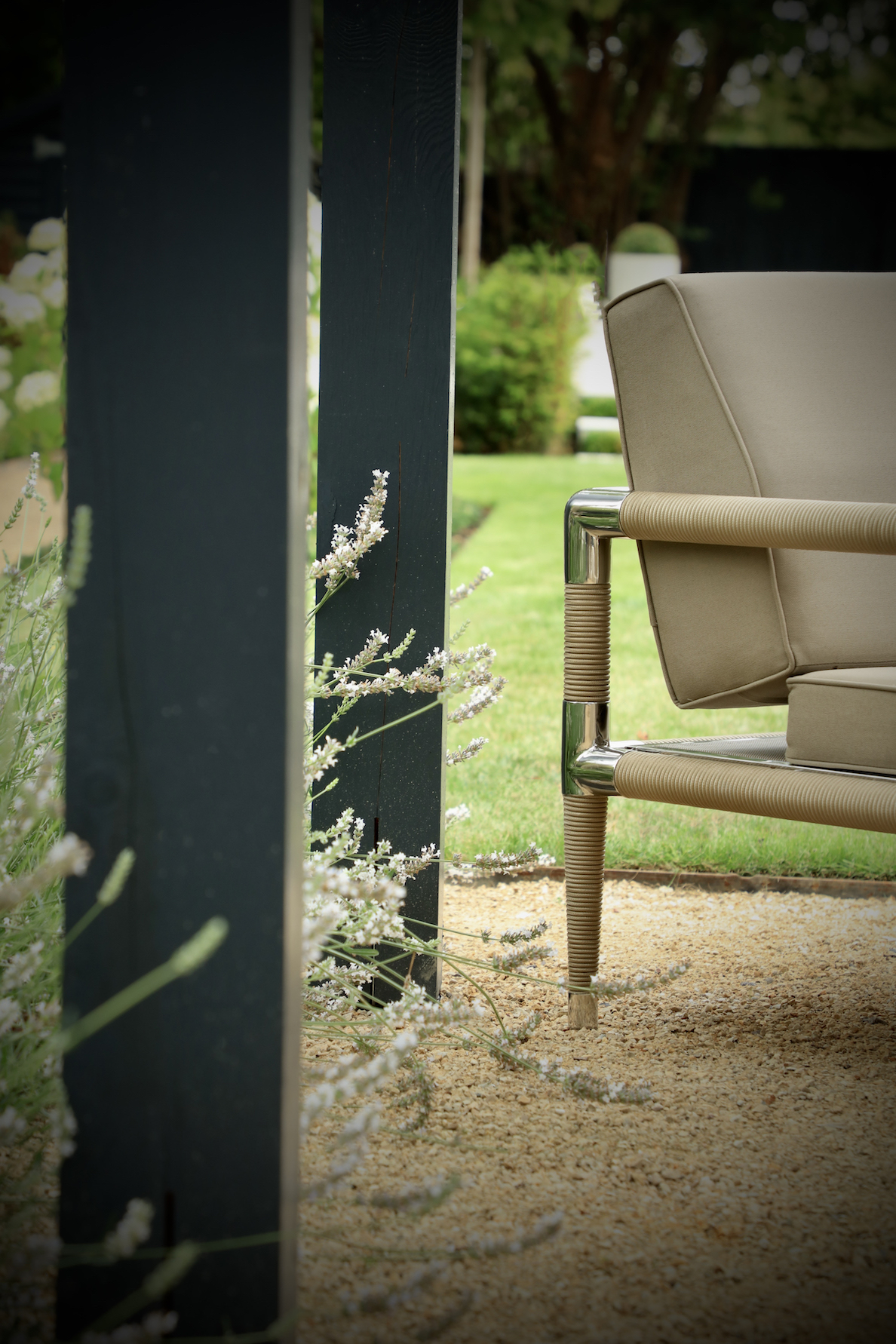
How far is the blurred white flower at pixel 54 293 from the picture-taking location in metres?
2.71

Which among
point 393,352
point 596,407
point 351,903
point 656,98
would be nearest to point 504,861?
point 351,903

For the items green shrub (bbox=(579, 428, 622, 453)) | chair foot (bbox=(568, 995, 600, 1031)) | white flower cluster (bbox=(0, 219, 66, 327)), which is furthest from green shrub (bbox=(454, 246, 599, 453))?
chair foot (bbox=(568, 995, 600, 1031))

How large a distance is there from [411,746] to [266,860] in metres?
0.90

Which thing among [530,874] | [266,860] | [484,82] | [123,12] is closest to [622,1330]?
[266,860]

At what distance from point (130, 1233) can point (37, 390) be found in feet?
6.95

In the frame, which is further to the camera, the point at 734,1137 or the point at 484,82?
the point at 484,82

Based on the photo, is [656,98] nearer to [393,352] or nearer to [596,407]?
[596,407]

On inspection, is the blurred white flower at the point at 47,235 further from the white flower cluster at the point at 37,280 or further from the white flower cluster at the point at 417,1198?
the white flower cluster at the point at 417,1198

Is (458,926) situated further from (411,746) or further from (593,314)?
(593,314)

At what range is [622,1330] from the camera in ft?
3.12

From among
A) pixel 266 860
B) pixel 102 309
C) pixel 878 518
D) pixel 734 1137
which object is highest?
pixel 102 309

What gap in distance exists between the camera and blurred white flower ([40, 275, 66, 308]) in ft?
8.88

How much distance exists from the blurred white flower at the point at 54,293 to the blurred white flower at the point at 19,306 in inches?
1.2

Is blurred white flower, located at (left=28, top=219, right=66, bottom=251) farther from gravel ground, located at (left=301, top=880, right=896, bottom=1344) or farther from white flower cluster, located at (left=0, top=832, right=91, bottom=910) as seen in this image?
white flower cluster, located at (left=0, top=832, right=91, bottom=910)
